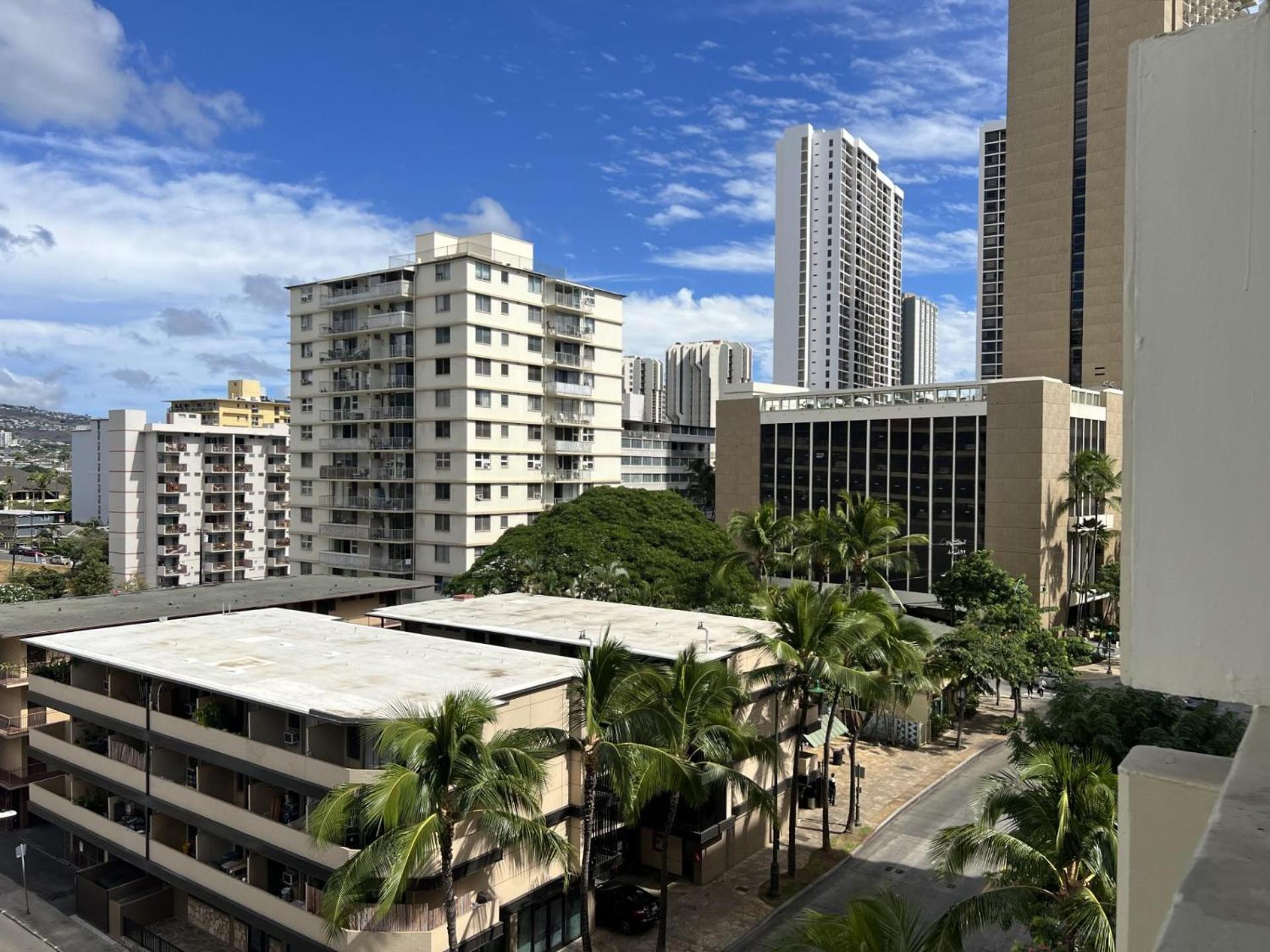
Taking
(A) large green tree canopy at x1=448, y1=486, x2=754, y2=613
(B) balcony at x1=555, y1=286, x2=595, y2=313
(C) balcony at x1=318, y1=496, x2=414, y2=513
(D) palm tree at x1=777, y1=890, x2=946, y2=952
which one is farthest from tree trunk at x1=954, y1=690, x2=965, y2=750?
(B) balcony at x1=555, y1=286, x2=595, y2=313

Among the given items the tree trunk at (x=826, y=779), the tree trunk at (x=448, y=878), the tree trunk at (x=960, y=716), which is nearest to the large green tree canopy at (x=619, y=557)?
the tree trunk at (x=960, y=716)

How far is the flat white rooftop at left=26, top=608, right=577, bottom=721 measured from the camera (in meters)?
21.2

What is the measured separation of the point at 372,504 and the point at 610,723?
5129 centimetres

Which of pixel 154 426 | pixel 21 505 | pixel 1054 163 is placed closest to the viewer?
pixel 1054 163

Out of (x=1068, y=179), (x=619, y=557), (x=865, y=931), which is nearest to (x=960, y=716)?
(x=619, y=557)

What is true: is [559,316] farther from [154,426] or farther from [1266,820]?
[1266,820]

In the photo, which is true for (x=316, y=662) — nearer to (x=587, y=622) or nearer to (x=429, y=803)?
(x=429, y=803)

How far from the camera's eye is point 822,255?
137m

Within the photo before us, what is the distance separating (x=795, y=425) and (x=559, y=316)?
20.4m

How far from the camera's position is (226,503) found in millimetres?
93500

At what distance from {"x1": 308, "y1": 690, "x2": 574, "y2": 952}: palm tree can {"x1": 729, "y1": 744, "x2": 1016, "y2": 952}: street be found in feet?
25.2

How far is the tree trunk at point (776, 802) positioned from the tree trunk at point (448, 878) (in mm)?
9321

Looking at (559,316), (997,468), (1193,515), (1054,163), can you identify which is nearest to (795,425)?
(997,468)

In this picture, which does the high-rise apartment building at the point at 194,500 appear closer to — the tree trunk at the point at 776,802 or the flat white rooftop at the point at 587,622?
the flat white rooftop at the point at 587,622
